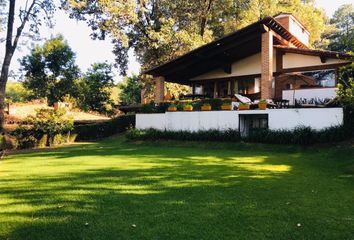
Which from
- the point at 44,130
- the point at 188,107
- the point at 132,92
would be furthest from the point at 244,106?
the point at 132,92

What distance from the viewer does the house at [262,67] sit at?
614 inches

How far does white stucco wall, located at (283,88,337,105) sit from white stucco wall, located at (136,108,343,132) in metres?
3.25

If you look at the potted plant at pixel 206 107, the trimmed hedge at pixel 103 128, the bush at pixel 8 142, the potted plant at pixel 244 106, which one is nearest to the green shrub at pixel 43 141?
the bush at pixel 8 142

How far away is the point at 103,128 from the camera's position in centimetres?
2612

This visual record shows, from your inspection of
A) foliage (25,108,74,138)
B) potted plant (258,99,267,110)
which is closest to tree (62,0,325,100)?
foliage (25,108,74,138)

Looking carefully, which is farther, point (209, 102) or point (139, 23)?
point (139, 23)

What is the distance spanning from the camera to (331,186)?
6090 millimetres

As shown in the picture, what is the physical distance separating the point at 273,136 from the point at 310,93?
454cm

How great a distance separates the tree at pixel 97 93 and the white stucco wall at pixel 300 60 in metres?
25.5

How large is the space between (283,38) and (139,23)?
11845 mm

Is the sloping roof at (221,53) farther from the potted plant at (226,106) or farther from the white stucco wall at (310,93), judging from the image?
the potted plant at (226,106)

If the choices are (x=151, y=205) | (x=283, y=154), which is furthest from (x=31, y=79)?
(x=151, y=205)

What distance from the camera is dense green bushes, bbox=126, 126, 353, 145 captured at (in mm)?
11336

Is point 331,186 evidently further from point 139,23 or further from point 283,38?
point 139,23
